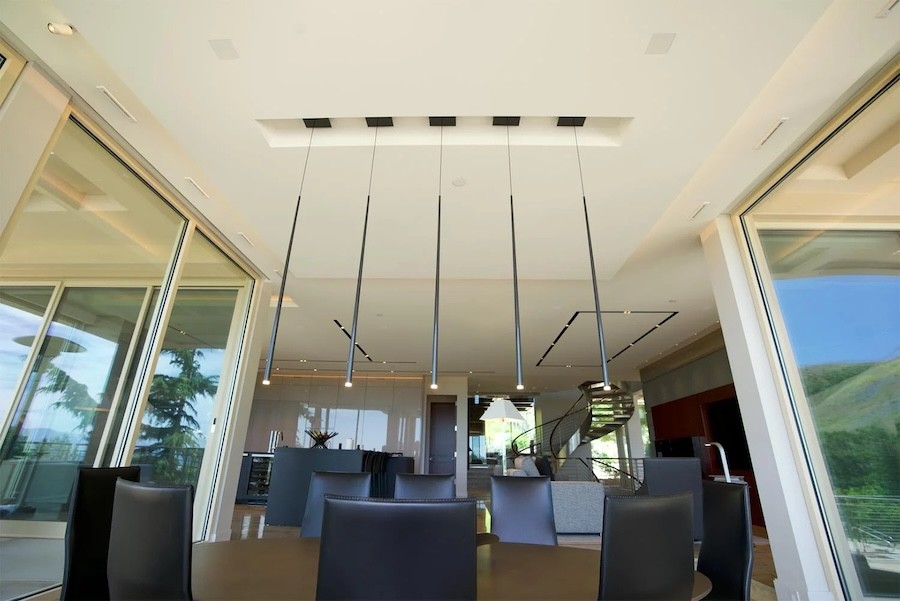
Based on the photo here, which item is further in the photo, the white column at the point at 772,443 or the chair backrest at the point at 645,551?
the white column at the point at 772,443

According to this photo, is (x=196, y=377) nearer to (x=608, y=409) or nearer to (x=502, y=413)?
(x=502, y=413)

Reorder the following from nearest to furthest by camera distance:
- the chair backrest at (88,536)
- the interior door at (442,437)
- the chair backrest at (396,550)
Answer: the chair backrest at (396,550) < the chair backrest at (88,536) < the interior door at (442,437)

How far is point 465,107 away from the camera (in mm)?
2574

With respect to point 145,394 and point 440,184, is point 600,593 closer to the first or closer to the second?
point 440,184

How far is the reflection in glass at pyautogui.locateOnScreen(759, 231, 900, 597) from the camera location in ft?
8.52

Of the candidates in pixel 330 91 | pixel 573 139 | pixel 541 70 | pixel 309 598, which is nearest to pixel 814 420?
pixel 573 139

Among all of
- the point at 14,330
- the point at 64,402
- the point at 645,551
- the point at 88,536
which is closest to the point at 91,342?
the point at 64,402

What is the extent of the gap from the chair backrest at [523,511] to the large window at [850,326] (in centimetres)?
217

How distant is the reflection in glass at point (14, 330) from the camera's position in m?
2.51

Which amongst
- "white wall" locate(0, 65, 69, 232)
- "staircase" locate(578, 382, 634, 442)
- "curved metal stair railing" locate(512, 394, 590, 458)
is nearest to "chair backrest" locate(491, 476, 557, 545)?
"white wall" locate(0, 65, 69, 232)

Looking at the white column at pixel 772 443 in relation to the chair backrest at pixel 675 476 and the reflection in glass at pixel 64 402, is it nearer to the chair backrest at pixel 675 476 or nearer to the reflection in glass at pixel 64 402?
the chair backrest at pixel 675 476

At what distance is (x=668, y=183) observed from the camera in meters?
3.17

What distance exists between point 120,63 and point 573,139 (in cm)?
286

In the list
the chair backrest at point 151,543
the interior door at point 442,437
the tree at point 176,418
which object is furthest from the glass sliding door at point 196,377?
the interior door at point 442,437
